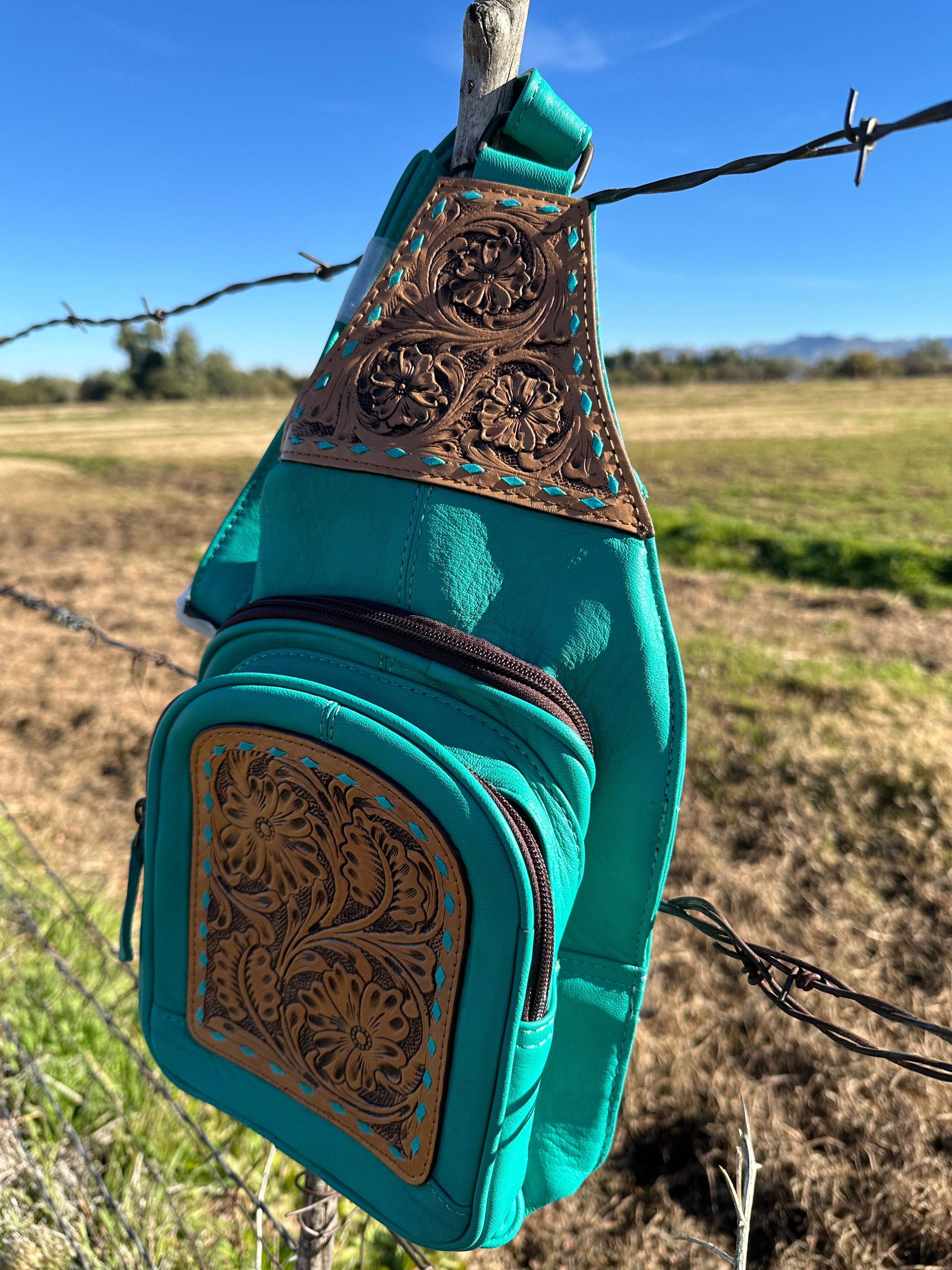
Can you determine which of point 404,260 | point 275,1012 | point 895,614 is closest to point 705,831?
point 275,1012

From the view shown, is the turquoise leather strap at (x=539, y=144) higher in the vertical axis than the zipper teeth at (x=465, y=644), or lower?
higher

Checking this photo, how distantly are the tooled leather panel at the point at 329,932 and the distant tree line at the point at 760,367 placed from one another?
64541 mm

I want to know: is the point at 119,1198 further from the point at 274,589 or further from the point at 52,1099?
the point at 274,589

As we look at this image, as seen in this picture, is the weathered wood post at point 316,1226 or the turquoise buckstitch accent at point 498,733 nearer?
the turquoise buckstitch accent at point 498,733

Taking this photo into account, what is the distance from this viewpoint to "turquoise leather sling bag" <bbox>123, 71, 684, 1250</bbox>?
978mm

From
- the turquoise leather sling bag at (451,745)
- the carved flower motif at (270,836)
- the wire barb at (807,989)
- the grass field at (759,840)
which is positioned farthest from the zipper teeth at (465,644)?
the grass field at (759,840)

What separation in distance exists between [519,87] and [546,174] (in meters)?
0.12

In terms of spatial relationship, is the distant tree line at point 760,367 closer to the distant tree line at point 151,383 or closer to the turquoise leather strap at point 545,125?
the distant tree line at point 151,383

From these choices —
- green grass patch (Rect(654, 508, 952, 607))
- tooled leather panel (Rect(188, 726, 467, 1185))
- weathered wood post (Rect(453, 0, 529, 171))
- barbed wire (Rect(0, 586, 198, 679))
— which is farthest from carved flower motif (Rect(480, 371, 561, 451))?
green grass patch (Rect(654, 508, 952, 607))

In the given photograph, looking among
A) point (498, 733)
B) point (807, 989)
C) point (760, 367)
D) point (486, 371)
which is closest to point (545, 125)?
point (486, 371)

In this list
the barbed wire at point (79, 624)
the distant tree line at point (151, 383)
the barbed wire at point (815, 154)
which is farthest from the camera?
the distant tree line at point (151, 383)

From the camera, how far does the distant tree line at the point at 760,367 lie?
210ft

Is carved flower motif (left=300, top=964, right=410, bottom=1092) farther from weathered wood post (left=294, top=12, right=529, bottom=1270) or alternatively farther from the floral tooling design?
weathered wood post (left=294, top=12, right=529, bottom=1270)

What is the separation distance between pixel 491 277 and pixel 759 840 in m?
3.09
